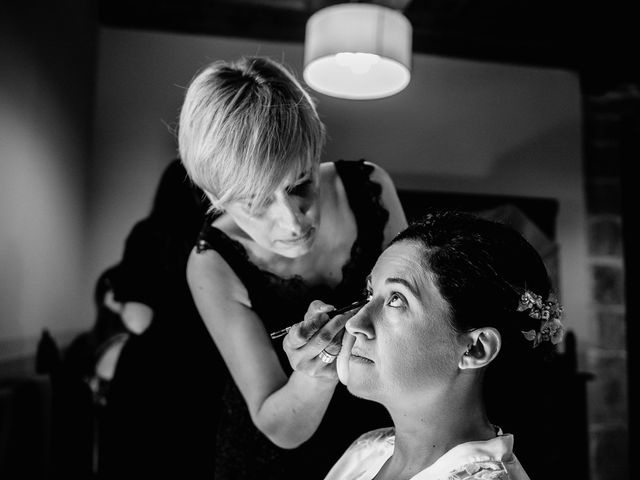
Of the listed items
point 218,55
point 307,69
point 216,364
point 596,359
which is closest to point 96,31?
point 218,55

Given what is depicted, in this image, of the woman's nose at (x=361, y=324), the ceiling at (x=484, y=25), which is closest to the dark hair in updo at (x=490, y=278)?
the woman's nose at (x=361, y=324)

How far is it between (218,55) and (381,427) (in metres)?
3.40

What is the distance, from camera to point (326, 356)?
3.38ft

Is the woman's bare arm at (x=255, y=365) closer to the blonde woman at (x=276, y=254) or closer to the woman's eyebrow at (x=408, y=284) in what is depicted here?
the blonde woman at (x=276, y=254)

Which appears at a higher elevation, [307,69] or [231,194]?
[307,69]

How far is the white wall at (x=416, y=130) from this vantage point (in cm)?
400

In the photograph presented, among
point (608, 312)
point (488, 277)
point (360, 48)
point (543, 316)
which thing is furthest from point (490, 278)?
point (608, 312)

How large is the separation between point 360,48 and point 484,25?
206cm

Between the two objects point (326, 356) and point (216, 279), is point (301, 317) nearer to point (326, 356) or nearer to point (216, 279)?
point (216, 279)

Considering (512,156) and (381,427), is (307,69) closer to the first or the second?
(381,427)

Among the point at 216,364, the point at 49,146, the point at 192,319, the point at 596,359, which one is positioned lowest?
the point at 596,359

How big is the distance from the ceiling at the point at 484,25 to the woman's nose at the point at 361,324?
11.2ft

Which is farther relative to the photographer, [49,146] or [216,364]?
[49,146]

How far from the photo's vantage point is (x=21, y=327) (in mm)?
2645
